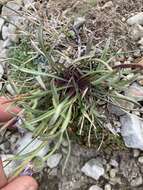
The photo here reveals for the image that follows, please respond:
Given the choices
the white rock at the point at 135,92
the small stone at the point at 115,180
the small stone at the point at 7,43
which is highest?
the small stone at the point at 7,43

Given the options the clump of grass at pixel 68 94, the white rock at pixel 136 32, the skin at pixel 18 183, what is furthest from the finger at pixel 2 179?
the white rock at pixel 136 32

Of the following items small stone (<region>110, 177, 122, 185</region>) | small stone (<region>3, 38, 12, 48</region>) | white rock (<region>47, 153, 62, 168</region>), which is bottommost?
small stone (<region>110, 177, 122, 185</region>)

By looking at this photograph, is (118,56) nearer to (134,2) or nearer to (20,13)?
(134,2)

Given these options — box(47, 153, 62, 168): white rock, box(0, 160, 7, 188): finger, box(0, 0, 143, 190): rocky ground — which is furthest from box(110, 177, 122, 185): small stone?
box(0, 160, 7, 188): finger

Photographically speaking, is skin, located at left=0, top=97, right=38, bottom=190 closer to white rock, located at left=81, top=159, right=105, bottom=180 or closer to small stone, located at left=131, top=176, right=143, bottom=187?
white rock, located at left=81, top=159, right=105, bottom=180

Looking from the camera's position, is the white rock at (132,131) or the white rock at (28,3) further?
the white rock at (28,3)

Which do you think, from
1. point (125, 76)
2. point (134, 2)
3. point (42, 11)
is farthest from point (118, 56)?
point (42, 11)

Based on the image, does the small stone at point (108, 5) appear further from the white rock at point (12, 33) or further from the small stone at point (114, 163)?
the small stone at point (114, 163)

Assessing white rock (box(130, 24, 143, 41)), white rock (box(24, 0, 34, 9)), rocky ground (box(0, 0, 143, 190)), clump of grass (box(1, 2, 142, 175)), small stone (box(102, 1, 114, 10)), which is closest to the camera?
clump of grass (box(1, 2, 142, 175))
